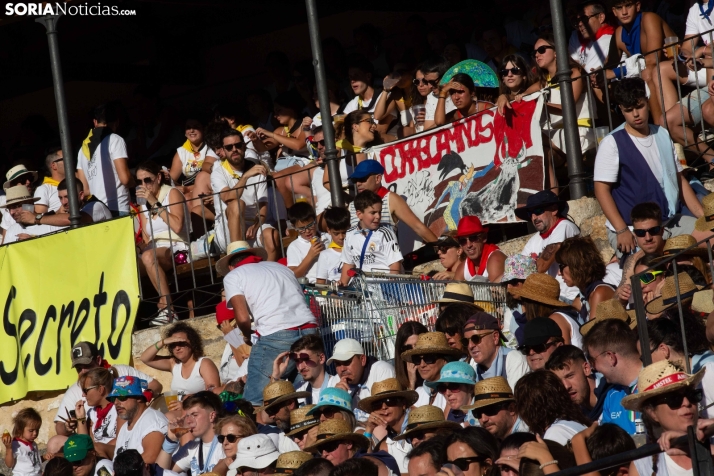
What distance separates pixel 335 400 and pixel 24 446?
414 cm

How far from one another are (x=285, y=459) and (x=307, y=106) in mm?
7264

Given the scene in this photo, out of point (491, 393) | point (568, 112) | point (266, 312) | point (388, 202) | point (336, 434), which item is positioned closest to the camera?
point (491, 393)

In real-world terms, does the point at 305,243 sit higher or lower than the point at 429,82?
lower

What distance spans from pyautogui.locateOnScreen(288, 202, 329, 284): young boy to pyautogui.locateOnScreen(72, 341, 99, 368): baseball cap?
1.94 metres

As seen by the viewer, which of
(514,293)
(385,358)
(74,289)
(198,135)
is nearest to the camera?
(514,293)

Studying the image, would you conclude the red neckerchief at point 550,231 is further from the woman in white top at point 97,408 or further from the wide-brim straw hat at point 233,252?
the woman in white top at point 97,408

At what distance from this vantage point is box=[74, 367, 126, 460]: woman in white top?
1080 cm

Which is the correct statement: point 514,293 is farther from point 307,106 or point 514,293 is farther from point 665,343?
point 307,106

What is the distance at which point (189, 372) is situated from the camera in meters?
10.9

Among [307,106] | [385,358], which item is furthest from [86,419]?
[307,106]

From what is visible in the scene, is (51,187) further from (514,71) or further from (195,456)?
(195,456)

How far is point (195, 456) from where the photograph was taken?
9.49m

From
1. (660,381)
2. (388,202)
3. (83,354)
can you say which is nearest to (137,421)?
(83,354)

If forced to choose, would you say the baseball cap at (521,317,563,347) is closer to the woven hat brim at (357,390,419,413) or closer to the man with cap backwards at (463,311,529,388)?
the man with cap backwards at (463,311,529,388)
